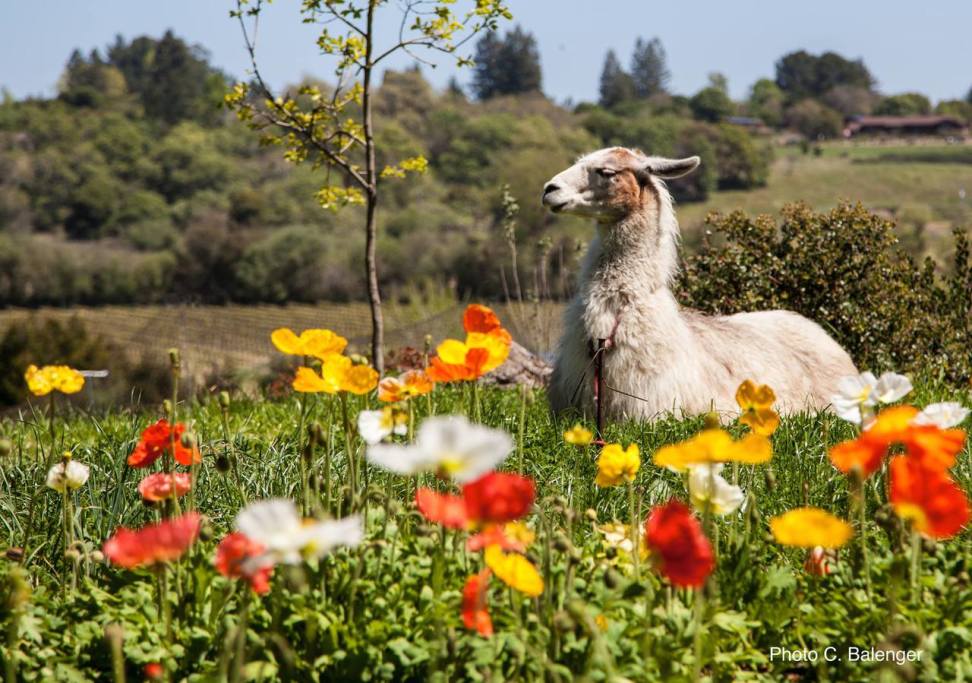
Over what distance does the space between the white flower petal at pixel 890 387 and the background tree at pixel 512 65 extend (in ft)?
589

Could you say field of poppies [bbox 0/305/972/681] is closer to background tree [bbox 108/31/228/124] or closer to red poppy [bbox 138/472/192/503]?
red poppy [bbox 138/472/192/503]

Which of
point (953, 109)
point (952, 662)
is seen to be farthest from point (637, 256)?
point (953, 109)

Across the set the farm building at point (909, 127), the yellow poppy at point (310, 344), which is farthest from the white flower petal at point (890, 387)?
the farm building at point (909, 127)

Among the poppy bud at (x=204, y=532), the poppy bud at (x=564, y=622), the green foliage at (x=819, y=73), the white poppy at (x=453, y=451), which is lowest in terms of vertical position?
the poppy bud at (x=204, y=532)

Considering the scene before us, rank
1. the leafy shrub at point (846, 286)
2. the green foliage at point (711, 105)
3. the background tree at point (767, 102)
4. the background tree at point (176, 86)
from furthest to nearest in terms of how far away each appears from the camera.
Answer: the background tree at point (767, 102), the green foliage at point (711, 105), the background tree at point (176, 86), the leafy shrub at point (846, 286)

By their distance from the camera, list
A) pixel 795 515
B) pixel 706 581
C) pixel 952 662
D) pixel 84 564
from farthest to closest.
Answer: pixel 84 564, pixel 952 662, pixel 706 581, pixel 795 515

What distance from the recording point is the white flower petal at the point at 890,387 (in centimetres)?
243

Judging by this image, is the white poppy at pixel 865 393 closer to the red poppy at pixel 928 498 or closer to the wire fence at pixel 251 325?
the red poppy at pixel 928 498

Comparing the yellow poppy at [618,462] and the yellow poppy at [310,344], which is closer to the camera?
the yellow poppy at [618,462]

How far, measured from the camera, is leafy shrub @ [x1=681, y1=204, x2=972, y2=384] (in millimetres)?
8430

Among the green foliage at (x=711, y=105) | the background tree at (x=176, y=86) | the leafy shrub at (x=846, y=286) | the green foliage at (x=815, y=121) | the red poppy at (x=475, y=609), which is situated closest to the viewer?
the red poppy at (x=475, y=609)

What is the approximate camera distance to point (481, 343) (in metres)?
2.43

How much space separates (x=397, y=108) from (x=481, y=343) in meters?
124

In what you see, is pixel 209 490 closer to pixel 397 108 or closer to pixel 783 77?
pixel 397 108
